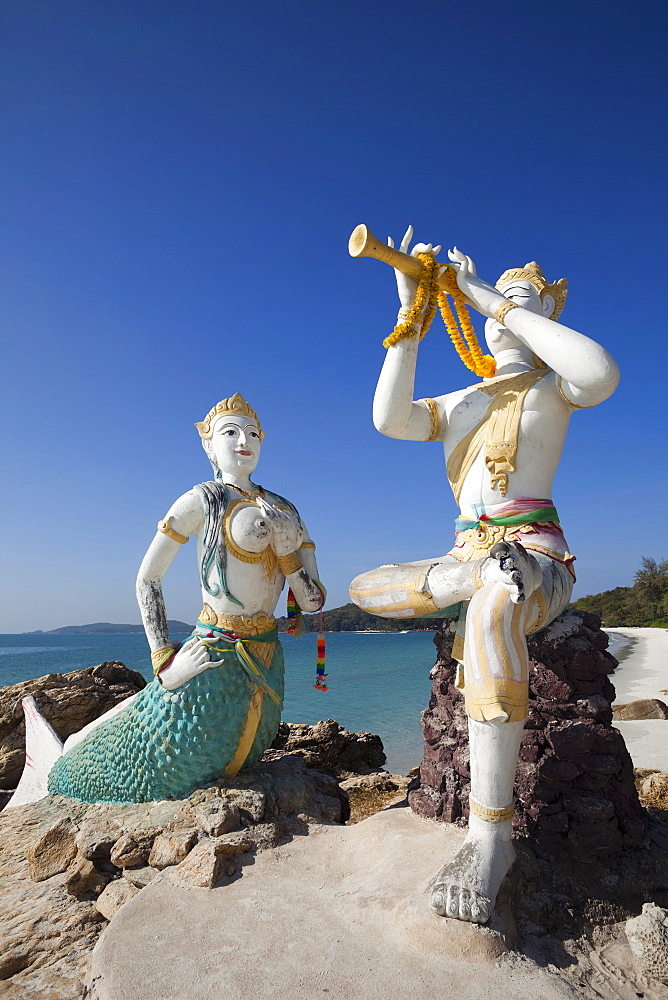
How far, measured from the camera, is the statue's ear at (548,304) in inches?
114

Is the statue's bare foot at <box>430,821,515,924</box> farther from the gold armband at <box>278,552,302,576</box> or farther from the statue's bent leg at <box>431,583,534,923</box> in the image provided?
the gold armband at <box>278,552,302,576</box>

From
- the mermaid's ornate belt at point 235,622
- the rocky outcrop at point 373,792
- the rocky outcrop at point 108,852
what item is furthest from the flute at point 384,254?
the rocky outcrop at point 373,792

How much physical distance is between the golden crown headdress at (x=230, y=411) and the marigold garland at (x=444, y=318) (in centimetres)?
98

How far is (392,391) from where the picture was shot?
2820 millimetres

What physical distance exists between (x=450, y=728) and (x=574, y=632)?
719 mm

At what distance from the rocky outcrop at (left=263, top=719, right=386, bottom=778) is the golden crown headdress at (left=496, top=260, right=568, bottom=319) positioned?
378 cm

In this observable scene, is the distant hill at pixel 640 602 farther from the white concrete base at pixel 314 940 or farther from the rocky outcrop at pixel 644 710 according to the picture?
the white concrete base at pixel 314 940

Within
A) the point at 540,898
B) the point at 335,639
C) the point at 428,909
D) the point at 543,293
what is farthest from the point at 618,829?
the point at 335,639

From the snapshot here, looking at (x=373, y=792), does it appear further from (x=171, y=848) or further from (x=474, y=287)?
(x=474, y=287)

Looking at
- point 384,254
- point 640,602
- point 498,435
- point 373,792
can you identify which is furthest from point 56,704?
point 640,602

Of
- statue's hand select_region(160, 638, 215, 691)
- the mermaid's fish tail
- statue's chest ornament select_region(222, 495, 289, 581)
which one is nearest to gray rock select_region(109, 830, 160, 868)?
statue's hand select_region(160, 638, 215, 691)

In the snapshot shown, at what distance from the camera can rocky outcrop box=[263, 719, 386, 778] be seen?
5.03 m

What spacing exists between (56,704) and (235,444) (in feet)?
9.88

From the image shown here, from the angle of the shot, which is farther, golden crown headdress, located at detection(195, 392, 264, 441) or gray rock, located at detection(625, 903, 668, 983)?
golden crown headdress, located at detection(195, 392, 264, 441)
